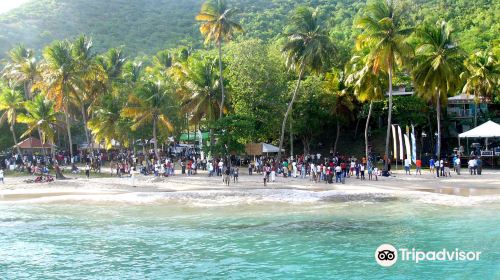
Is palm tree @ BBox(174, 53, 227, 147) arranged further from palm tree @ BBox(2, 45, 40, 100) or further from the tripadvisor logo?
the tripadvisor logo

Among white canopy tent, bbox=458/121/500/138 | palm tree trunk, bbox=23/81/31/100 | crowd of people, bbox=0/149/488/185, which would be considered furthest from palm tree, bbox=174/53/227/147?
white canopy tent, bbox=458/121/500/138

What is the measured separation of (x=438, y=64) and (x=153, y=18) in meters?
110

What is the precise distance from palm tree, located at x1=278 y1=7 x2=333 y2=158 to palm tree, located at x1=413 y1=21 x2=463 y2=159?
774 cm

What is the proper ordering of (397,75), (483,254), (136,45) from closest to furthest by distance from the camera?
(483,254)
(397,75)
(136,45)

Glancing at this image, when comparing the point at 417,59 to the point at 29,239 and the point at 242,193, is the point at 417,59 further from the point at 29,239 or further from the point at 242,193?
the point at 29,239

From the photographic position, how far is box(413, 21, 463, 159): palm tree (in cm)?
4131

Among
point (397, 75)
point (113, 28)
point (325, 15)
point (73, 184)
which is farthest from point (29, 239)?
point (113, 28)

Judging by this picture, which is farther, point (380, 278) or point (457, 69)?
point (457, 69)

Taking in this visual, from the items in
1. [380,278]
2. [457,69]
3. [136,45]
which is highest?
[136,45]

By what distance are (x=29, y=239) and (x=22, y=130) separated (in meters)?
37.1

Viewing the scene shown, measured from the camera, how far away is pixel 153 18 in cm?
13875

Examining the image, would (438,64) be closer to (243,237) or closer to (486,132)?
(486,132)

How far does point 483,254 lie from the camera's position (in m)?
17.8

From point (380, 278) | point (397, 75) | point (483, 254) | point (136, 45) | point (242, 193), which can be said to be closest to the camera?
point (380, 278)
